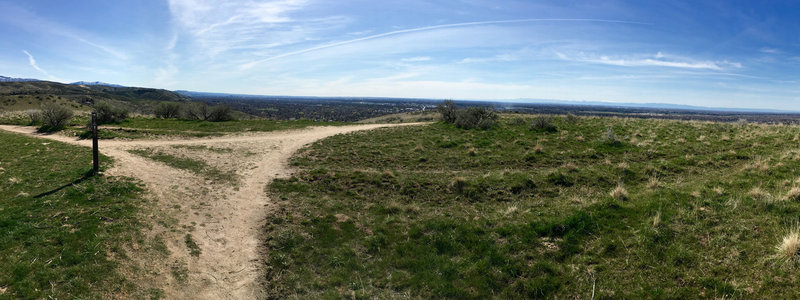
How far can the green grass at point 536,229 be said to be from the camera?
6.18m

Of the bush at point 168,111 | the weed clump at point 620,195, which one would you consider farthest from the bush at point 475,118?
the bush at point 168,111

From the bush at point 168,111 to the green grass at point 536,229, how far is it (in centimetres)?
3271

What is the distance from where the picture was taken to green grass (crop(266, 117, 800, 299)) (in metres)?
6.18

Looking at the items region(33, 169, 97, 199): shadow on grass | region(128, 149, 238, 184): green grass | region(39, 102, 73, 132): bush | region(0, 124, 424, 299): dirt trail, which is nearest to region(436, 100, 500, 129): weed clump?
region(0, 124, 424, 299): dirt trail

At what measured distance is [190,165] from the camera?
627 inches

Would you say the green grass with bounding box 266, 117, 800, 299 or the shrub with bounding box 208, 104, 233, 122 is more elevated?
the shrub with bounding box 208, 104, 233, 122

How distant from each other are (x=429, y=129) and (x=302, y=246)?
64.0 feet

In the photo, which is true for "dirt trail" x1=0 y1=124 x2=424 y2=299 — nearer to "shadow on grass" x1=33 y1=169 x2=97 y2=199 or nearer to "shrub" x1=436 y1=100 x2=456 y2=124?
"shadow on grass" x1=33 y1=169 x2=97 y2=199

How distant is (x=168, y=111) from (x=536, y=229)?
44.7 m

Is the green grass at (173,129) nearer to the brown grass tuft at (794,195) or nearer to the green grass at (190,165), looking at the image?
the green grass at (190,165)

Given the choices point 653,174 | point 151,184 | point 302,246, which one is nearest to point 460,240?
point 302,246

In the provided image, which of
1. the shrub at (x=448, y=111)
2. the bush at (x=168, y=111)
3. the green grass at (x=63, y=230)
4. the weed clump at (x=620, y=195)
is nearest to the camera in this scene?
the green grass at (x=63, y=230)

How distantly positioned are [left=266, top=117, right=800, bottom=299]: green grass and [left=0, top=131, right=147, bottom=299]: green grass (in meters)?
3.77

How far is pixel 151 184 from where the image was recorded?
494 inches
